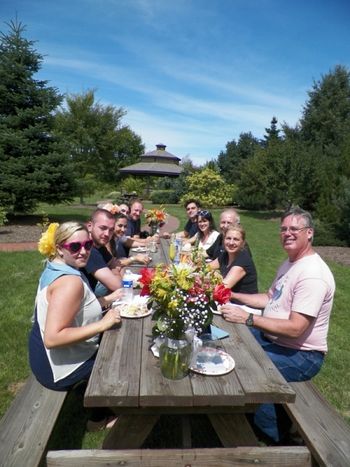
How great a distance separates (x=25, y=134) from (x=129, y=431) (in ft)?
40.7

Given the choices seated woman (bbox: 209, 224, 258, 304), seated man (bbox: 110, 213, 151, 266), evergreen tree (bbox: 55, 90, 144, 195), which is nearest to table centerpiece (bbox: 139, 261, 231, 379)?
seated woman (bbox: 209, 224, 258, 304)

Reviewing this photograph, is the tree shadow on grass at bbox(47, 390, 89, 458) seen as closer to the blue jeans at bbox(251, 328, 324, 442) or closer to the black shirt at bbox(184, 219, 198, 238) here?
the blue jeans at bbox(251, 328, 324, 442)

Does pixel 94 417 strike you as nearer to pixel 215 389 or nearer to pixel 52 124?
pixel 215 389

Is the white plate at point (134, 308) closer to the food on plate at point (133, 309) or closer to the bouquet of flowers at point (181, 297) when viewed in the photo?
the food on plate at point (133, 309)

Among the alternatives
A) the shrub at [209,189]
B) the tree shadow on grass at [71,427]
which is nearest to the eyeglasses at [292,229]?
the tree shadow on grass at [71,427]

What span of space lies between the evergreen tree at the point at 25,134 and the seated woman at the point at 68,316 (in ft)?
36.0

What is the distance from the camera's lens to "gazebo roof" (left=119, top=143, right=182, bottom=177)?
31.2 meters

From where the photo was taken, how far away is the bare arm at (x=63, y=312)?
85.8 inches

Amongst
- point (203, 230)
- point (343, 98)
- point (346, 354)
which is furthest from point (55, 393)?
point (343, 98)

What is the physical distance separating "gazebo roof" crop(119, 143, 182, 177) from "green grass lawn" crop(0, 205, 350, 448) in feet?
75.5

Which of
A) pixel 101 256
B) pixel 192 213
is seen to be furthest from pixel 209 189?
pixel 101 256

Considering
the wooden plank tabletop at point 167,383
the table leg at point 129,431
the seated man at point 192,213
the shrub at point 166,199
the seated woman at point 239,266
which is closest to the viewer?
the wooden plank tabletop at point 167,383

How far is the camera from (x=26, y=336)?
455 cm

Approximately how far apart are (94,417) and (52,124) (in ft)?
40.7
